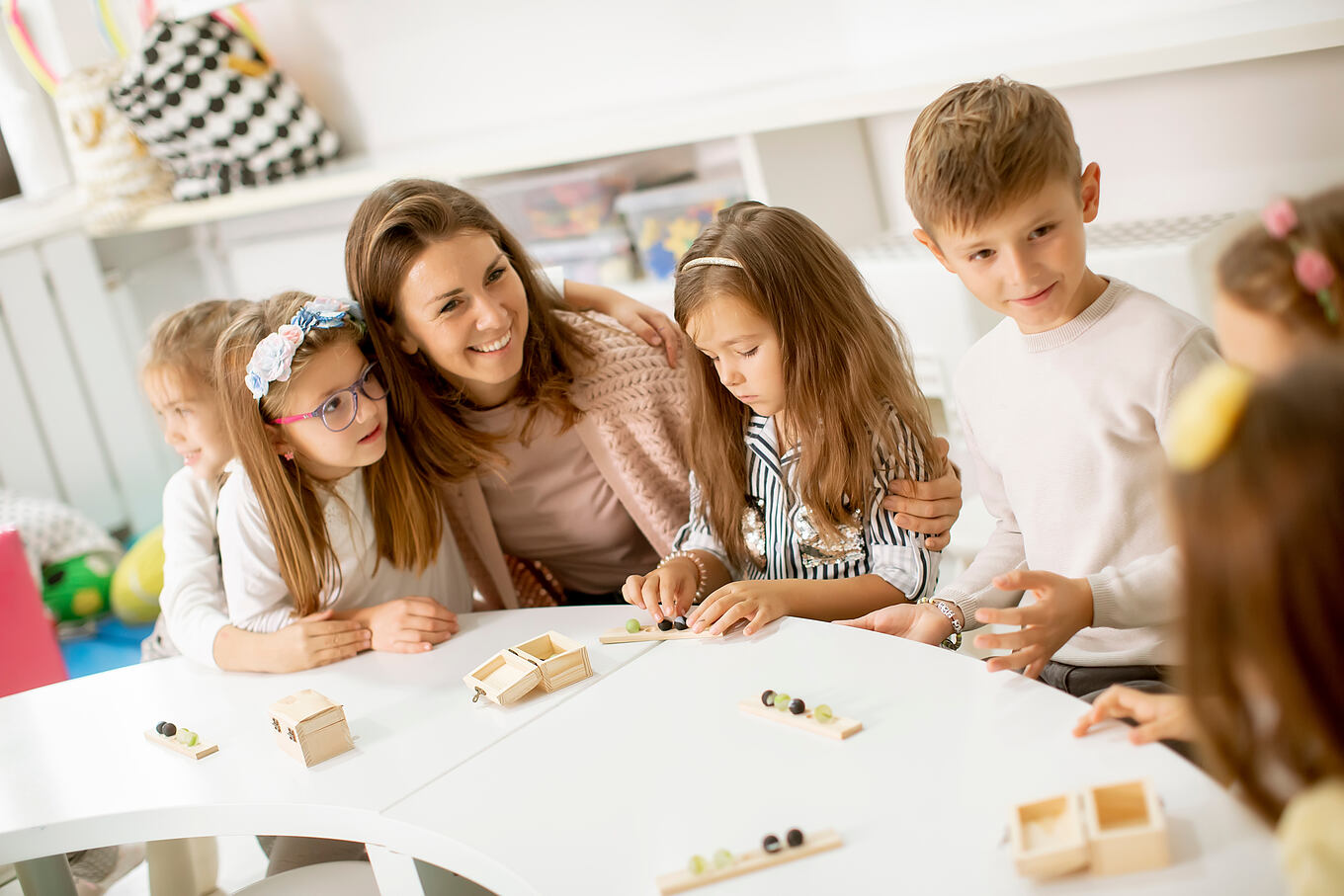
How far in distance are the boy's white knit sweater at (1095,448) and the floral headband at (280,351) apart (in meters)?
0.80

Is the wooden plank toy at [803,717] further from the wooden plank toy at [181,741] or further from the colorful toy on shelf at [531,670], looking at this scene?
the wooden plank toy at [181,741]

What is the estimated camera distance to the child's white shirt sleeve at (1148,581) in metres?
1.08

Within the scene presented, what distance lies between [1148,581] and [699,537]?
62 centimetres

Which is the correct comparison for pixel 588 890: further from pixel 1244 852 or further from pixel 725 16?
pixel 725 16

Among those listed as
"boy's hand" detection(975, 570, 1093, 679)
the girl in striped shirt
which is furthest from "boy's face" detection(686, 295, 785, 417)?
"boy's hand" detection(975, 570, 1093, 679)

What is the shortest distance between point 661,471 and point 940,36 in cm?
93

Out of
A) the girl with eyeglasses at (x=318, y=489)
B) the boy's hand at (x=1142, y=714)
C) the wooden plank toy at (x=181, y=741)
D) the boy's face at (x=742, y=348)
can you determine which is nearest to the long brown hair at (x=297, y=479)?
the girl with eyeglasses at (x=318, y=489)

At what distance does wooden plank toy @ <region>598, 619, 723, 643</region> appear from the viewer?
1.25 m

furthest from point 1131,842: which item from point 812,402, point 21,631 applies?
point 21,631

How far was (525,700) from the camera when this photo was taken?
1.18 metres

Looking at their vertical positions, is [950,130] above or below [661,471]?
above

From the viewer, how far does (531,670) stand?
3.87ft

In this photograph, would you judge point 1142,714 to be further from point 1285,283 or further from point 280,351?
point 280,351

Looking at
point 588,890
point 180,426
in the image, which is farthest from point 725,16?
point 588,890
